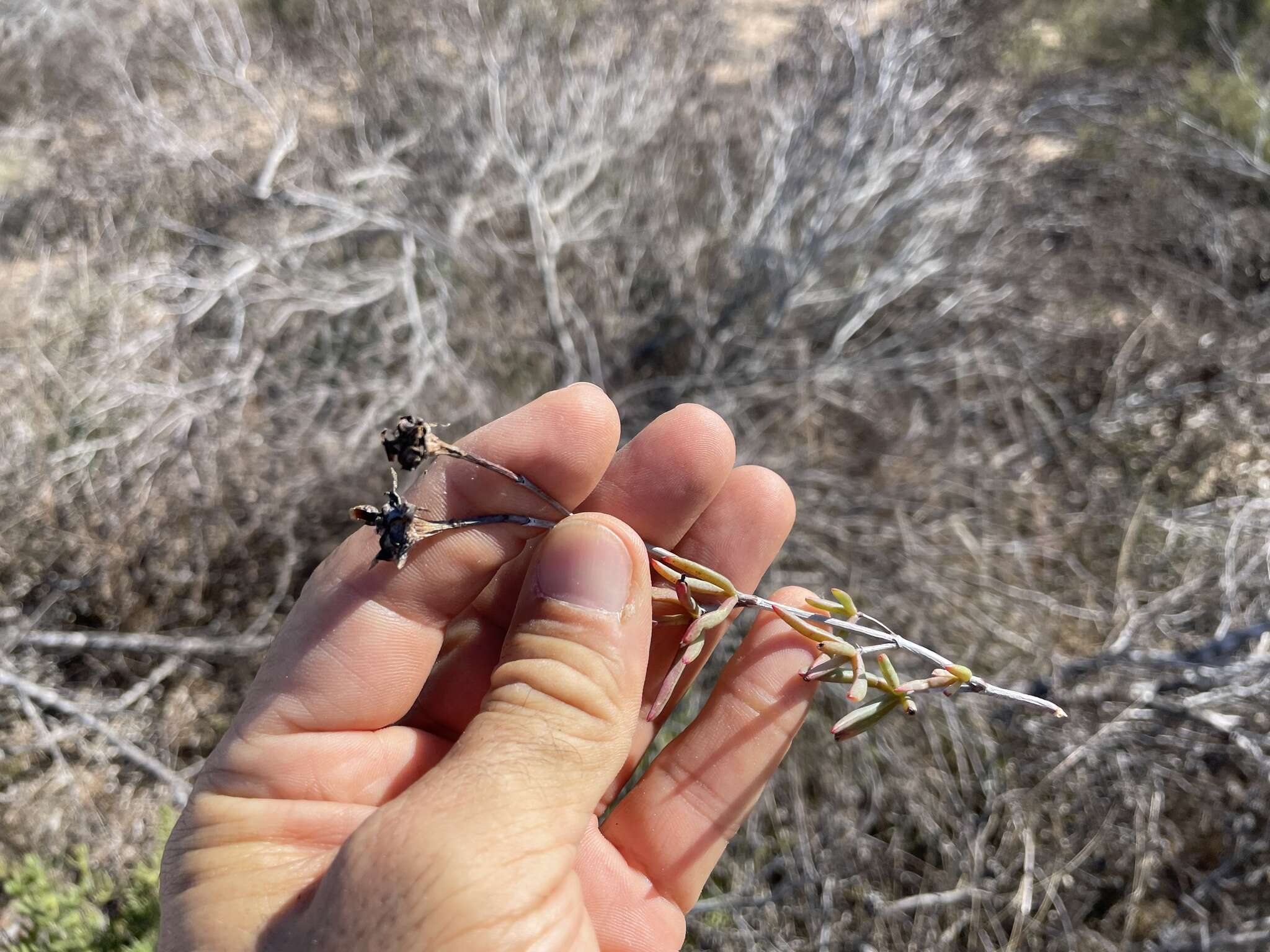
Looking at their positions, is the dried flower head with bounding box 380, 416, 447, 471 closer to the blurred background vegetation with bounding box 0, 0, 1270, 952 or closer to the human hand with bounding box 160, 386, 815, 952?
the human hand with bounding box 160, 386, 815, 952

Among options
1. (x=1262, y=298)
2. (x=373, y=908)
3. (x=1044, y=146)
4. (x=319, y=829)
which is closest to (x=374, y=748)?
(x=319, y=829)

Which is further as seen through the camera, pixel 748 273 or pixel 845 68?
pixel 845 68

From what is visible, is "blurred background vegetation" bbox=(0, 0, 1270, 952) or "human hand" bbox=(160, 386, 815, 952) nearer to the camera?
"human hand" bbox=(160, 386, 815, 952)

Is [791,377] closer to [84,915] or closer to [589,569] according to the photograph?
[589,569]

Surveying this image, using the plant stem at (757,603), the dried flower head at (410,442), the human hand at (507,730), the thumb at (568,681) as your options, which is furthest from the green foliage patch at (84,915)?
the dried flower head at (410,442)

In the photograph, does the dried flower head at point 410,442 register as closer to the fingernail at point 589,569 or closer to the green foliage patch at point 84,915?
the fingernail at point 589,569

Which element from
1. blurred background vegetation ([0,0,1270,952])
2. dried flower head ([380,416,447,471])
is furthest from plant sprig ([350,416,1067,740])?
blurred background vegetation ([0,0,1270,952])

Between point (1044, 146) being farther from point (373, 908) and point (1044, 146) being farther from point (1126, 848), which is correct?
point (373, 908)
